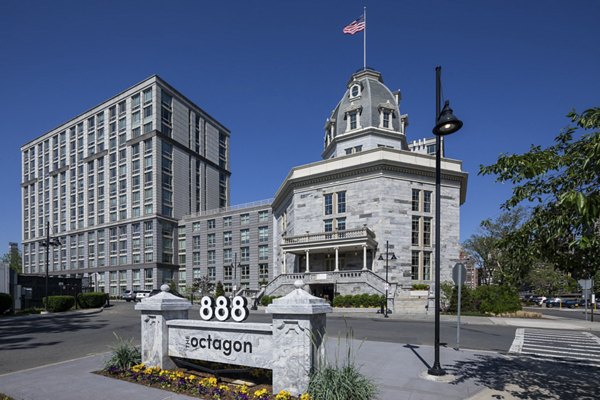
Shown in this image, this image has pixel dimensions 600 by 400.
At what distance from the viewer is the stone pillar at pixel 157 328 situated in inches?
349

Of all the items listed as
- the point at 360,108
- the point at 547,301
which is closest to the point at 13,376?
the point at 360,108

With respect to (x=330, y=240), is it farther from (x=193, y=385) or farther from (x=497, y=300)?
(x=193, y=385)

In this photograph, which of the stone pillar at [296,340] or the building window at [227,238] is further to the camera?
the building window at [227,238]

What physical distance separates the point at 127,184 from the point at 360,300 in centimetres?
5601

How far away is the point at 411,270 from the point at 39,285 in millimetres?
39460

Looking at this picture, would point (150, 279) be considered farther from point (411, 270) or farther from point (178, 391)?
point (178, 391)

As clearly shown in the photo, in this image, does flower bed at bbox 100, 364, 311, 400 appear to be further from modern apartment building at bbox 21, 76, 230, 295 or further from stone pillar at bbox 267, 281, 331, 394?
modern apartment building at bbox 21, 76, 230, 295

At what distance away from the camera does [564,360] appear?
36.4ft

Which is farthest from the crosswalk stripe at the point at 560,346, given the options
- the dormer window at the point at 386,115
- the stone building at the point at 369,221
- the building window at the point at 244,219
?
the building window at the point at 244,219

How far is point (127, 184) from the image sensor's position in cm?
7200

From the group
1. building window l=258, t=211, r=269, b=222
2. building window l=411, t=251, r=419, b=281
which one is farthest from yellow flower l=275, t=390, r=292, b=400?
building window l=258, t=211, r=269, b=222

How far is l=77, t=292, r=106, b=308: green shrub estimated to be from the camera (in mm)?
37438

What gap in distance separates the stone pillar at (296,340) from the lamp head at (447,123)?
4.83 metres

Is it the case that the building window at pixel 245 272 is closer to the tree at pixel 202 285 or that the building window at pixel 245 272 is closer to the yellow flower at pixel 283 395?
the tree at pixel 202 285
